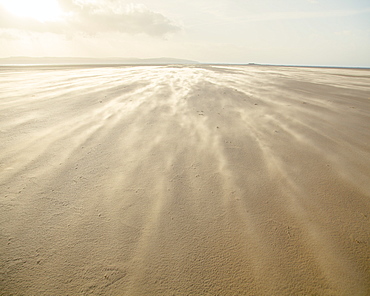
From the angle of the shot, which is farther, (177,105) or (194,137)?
(177,105)

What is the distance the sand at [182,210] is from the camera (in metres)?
1.05

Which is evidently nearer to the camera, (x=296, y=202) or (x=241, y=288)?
(x=241, y=288)

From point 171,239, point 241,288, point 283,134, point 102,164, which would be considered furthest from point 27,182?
point 283,134

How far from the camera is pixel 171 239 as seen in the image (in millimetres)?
1271

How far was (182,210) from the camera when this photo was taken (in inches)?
59.9

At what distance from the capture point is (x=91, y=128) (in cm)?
305

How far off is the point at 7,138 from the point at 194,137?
2607mm

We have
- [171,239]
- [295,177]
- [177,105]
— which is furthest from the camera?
[177,105]

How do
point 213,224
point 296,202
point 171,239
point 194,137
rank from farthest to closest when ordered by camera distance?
point 194,137 < point 296,202 < point 213,224 < point 171,239

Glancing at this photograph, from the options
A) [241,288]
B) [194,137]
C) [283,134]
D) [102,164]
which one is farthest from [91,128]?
[283,134]

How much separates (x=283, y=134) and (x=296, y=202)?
170 cm

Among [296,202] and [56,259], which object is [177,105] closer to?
[296,202]

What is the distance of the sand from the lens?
3.45 ft

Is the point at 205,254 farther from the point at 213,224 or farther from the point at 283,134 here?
the point at 283,134
